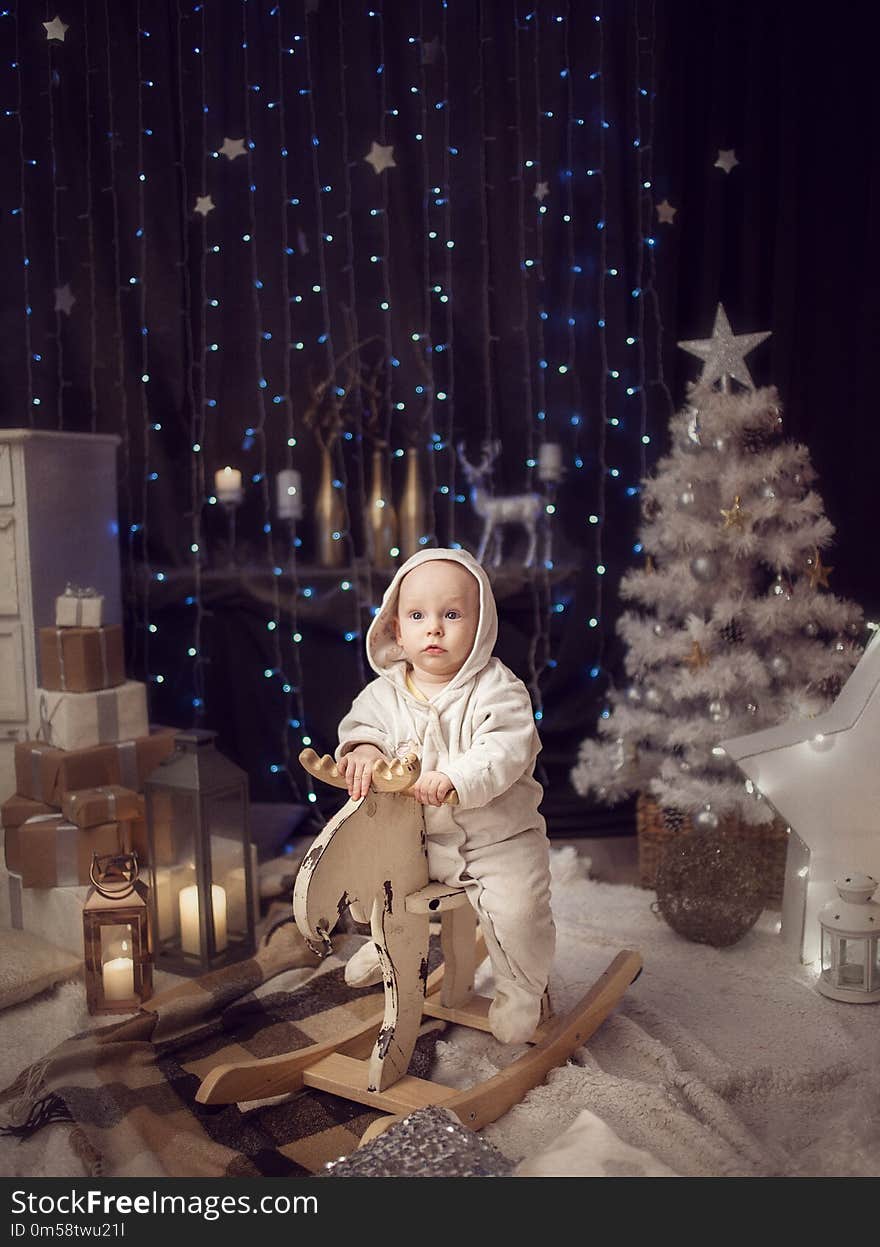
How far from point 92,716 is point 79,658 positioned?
0.50 feet

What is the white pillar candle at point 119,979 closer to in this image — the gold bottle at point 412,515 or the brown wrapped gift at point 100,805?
the brown wrapped gift at point 100,805

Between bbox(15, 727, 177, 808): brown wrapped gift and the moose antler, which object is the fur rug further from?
the moose antler

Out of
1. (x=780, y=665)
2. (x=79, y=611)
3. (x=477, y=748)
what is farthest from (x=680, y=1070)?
(x=79, y=611)

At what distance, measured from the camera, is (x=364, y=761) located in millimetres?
1930

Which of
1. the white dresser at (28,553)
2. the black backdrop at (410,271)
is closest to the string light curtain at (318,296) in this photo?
the black backdrop at (410,271)

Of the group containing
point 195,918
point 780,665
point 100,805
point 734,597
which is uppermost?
point 734,597

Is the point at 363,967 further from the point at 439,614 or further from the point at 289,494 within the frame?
the point at 289,494

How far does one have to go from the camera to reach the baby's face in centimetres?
206

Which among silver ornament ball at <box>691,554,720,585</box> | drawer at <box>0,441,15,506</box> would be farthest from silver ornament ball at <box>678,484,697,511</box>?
drawer at <box>0,441,15,506</box>

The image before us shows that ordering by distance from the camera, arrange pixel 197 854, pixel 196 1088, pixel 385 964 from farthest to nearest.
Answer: pixel 197 854 → pixel 196 1088 → pixel 385 964

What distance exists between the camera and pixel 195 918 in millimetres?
2596

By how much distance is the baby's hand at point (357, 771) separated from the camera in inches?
74.6

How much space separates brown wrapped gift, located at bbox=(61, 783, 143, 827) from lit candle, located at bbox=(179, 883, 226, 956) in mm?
290
